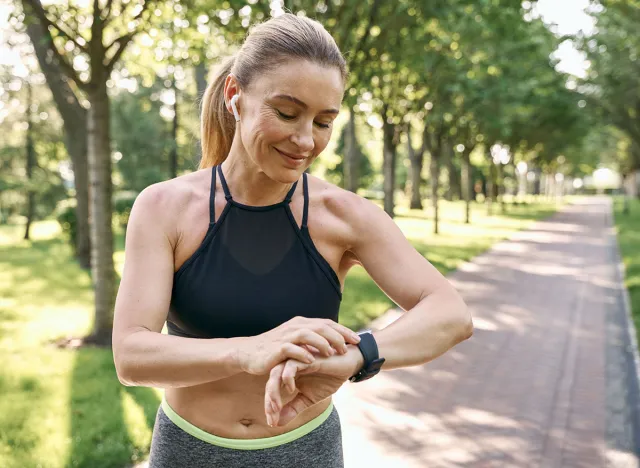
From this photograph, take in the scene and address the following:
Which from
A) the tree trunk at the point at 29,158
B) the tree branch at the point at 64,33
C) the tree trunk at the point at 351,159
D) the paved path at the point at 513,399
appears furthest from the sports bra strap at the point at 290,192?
the tree trunk at the point at 29,158

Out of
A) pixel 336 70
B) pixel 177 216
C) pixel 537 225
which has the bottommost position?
pixel 537 225

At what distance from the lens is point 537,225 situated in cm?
3131

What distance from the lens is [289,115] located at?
1.48 meters

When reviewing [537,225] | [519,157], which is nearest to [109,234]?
[537,225]

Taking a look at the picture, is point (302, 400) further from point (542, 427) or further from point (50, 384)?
point (50, 384)

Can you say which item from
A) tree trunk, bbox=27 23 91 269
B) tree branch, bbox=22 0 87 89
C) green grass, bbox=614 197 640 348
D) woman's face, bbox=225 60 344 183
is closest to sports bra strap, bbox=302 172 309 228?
woman's face, bbox=225 60 344 183

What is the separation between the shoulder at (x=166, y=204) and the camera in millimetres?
1549

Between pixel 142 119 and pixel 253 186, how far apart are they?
2950cm

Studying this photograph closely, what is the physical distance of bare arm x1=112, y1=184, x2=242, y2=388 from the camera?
1383 millimetres

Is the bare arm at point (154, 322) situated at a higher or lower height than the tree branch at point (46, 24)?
lower

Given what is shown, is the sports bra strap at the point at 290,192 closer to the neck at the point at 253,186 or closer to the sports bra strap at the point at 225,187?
the neck at the point at 253,186

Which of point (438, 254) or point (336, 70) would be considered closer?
point (336, 70)

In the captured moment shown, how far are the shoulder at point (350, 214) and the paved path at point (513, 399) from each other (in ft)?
12.1

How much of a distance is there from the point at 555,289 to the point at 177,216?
484 inches
